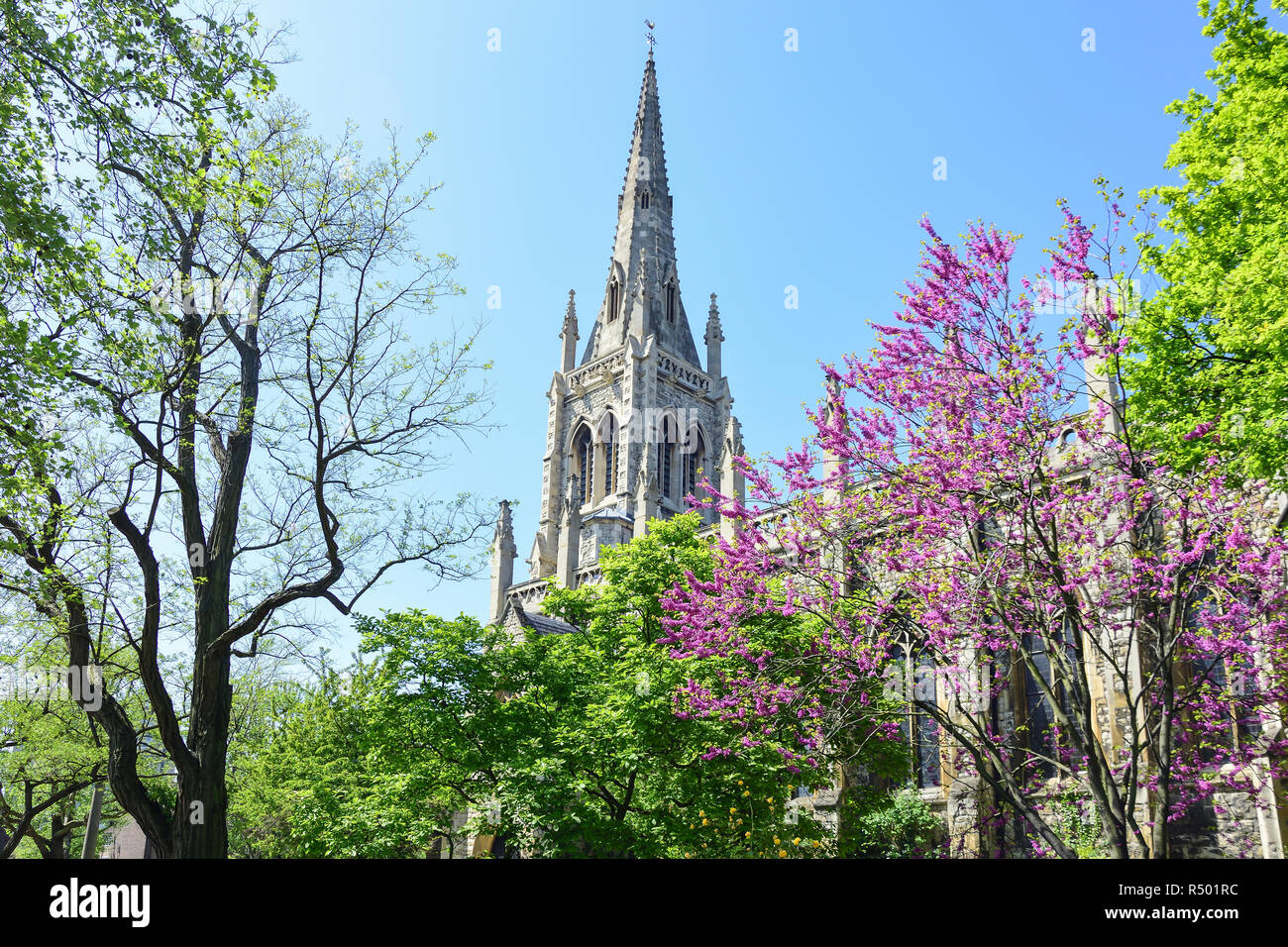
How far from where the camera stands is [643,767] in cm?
1506

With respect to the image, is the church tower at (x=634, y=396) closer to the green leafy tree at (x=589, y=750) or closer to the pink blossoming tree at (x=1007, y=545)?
the green leafy tree at (x=589, y=750)

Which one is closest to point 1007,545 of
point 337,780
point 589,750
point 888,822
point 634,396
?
point 589,750

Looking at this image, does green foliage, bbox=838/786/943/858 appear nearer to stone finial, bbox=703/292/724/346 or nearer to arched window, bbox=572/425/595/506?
arched window, bbox=572/425/595/506

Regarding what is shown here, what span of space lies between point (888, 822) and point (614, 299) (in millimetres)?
38194

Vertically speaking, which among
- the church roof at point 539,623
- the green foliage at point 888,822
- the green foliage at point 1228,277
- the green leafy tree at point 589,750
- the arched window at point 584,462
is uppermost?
the arched window at point 584,462

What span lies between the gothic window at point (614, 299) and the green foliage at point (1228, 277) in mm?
39461

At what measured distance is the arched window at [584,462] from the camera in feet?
159

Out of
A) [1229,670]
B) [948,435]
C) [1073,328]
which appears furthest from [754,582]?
[1229,670]

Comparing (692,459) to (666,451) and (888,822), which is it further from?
(888,822)

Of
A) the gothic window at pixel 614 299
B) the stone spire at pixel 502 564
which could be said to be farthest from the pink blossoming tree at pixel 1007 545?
the gothic window at pixel 614 299

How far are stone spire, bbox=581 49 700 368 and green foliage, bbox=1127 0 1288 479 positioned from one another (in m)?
36.8

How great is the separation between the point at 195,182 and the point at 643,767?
10.4 meters

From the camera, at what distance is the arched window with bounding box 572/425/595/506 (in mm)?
48406
